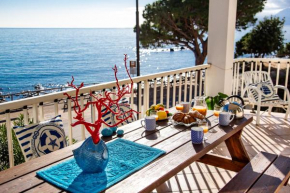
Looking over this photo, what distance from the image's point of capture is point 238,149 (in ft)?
8.95

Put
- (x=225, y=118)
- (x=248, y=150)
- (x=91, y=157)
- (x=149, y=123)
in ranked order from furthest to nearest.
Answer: (x=248, y=150) < (x=225, y=118) < (x=149, y=123) < (x=91, y=157)

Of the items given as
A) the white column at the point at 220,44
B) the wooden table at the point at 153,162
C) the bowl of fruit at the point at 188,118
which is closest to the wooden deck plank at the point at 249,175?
the wooden table at the point at 153,162

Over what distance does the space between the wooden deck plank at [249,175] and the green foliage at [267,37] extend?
53.8ft

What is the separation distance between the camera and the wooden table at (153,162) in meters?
1.37

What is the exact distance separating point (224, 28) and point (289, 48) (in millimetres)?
15061

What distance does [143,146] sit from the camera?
6.05ft

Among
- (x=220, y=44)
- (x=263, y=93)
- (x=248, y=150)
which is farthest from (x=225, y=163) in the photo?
(x=263, y=93)

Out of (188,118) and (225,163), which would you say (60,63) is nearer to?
(225,163)

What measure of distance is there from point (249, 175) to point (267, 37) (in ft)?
55.4

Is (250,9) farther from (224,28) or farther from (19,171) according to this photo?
(19,171)

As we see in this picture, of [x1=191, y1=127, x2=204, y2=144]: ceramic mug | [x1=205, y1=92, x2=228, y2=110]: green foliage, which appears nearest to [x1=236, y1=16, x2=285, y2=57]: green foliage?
[x1=205, y1=92, x2=228, y2=110]: green foliage

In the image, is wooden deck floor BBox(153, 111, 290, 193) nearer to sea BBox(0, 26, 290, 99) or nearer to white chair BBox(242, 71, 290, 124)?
white chair BBox(242, 71, 290, 124)

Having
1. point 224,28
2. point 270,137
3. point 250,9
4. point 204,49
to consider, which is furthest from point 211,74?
point 204,49

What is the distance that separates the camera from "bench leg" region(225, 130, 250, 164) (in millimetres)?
2713
